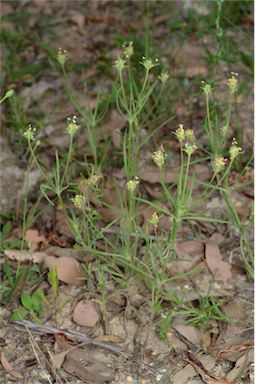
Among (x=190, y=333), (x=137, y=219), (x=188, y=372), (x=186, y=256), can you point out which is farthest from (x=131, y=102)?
(x=188, y=372)

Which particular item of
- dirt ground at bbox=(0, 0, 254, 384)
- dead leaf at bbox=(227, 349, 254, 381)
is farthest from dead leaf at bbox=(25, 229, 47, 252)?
dead leaf at bbox=(227, 349, 254, 381)

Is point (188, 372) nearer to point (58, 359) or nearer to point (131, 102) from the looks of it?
point (58, 359)

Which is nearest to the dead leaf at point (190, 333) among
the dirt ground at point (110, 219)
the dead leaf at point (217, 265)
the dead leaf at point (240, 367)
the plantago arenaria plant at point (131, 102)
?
the dirt ground at point (110, 219)

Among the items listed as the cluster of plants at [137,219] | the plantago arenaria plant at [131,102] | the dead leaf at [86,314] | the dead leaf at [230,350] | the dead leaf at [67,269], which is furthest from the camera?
the dead leaf at [67,269]

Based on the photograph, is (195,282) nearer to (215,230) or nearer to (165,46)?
(215,230)

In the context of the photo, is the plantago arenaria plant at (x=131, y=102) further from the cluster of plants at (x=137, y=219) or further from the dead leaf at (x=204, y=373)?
the dead leaf at (x=204, y=373)

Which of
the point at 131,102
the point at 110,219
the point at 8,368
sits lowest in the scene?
the point at 8,368
